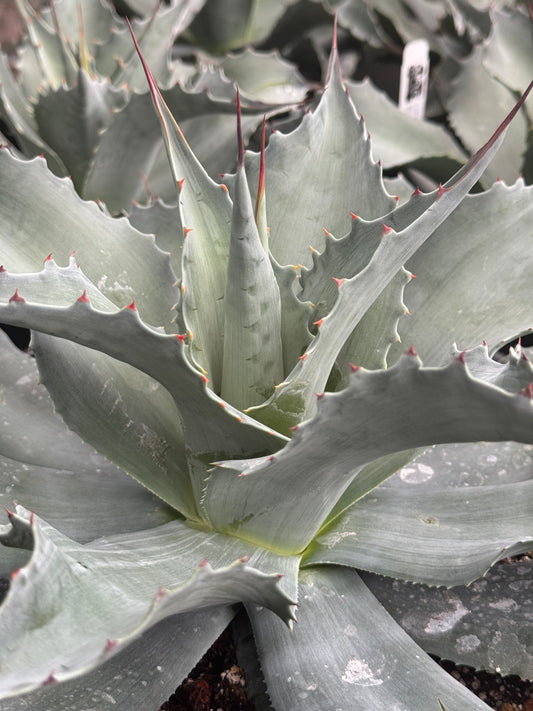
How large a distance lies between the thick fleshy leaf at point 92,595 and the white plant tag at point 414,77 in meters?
1.20

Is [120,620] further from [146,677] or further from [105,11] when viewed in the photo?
[105,11]

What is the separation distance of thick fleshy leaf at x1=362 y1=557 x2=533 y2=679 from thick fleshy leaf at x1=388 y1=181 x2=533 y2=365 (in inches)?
10.8

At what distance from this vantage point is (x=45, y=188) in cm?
92

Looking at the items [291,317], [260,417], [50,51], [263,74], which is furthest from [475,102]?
[260,417]

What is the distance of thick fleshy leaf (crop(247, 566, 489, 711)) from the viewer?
2.43ft

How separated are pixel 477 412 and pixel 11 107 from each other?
1.23m

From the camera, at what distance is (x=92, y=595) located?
0.65 meters

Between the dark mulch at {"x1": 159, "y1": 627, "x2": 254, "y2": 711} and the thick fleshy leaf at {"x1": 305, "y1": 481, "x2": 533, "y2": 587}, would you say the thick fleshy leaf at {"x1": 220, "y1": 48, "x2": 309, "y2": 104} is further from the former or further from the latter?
the dark mulch at {"x1": 159, "y1": 627, "x2": 254, "y2": 711}


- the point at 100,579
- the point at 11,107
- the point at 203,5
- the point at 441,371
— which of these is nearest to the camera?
the point at 441,371

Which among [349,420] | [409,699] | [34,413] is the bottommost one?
[409,699]

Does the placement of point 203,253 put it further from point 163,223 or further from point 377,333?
point 163,223

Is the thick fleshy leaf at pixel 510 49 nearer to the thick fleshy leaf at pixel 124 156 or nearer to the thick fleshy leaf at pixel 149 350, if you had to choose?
the thick fleshy leaf at pixel 124 156

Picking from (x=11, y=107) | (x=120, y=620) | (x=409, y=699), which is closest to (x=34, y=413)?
(x=120, y=620)

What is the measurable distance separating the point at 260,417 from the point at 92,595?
25cm
